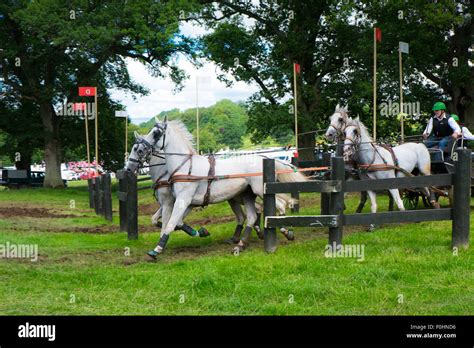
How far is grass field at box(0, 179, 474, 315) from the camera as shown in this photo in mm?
6191

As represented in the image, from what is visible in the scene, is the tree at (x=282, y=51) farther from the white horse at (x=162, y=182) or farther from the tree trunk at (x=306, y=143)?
the white horse at (x=162, y=182)

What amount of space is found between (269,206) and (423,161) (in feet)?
17.9

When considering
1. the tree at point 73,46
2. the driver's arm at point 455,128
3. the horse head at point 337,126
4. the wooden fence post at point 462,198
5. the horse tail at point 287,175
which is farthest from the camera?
the tree at point 73,46

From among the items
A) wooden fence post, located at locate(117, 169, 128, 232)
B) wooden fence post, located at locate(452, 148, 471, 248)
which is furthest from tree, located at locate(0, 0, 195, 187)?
wooden fence post, located at locate(452, 148, 471, 248)

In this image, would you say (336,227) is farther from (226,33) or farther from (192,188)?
(226,33)

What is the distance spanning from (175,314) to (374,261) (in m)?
3.27

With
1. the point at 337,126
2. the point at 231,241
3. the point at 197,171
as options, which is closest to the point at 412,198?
the point at 337,126

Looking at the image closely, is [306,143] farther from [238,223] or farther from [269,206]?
[269,206]

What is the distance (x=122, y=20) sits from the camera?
3325 cm

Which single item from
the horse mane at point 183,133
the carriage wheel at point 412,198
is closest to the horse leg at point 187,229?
the horse mane at point 183,133

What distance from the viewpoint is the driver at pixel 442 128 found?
12.9 m

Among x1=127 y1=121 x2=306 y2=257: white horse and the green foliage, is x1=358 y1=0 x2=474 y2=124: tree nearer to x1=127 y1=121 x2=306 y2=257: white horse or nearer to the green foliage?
x1=127 y1=121 x2=306 y2=257: white horse

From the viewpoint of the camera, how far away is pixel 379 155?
41.3 ft

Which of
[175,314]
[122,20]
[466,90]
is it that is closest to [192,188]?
[175,314]
